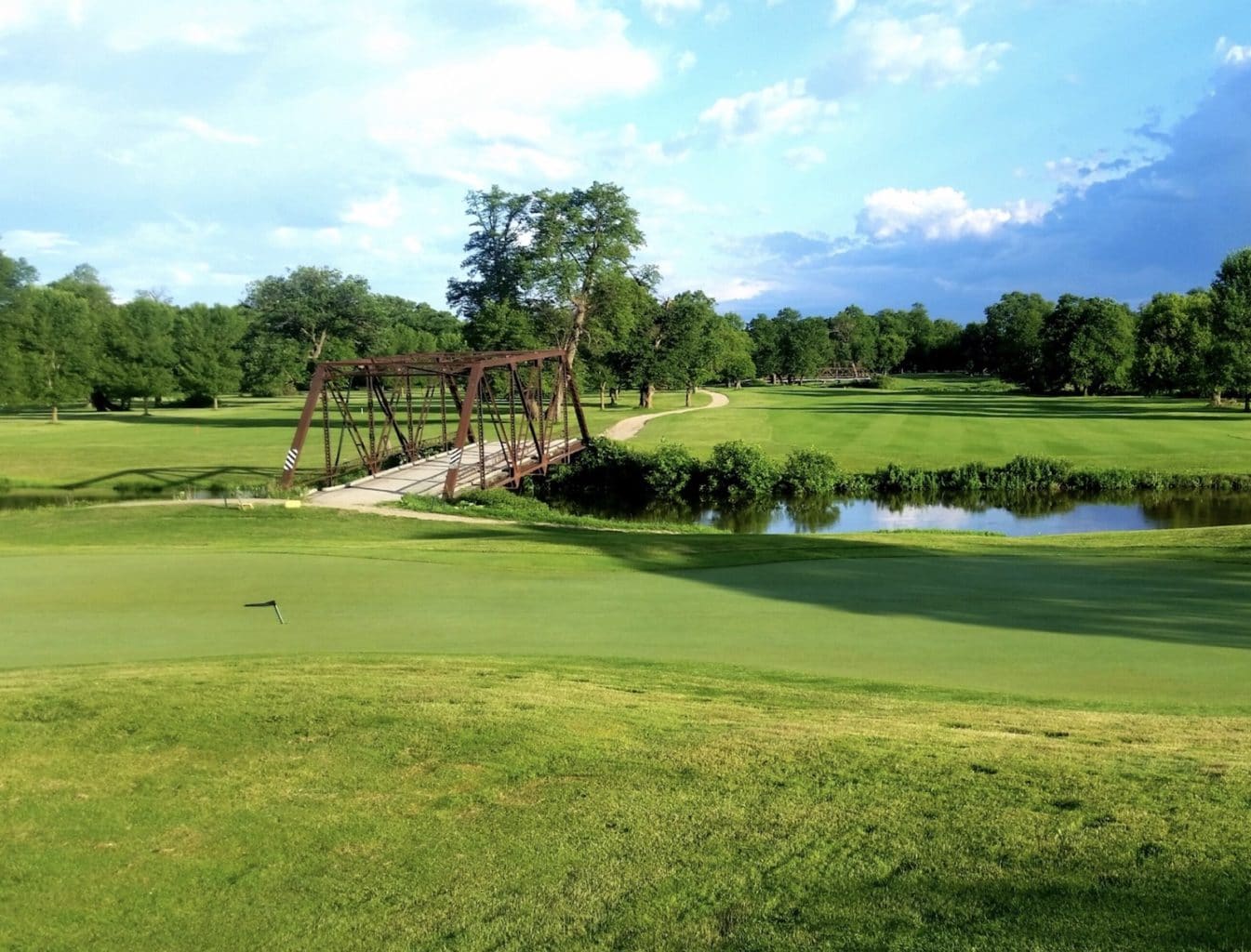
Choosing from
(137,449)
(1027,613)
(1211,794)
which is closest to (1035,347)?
(137,449)

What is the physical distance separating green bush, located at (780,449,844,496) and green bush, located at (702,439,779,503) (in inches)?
26.3

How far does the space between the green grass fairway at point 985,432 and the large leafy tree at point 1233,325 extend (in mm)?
2716

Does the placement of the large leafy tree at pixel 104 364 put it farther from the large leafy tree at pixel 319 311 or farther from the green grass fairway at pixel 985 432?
the green grass fairway at pixel 985 432

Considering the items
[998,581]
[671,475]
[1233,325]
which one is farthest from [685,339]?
[998,581]

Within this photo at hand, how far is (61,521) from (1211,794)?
27.5 meters

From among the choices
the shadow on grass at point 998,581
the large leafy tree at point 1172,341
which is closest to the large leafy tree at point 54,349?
the shadow on grass at point 998,581

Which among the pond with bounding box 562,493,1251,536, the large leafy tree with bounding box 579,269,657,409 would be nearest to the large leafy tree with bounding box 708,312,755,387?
the large leafy tree with bounding box 579,269,657,409

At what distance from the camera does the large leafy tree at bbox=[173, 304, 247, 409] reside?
273 ft

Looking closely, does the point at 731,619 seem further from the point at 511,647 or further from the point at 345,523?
the point at 345,523

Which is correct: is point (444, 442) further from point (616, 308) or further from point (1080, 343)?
point (1080, 343)

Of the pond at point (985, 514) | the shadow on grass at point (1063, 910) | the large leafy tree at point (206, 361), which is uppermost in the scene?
the large leafy tree at point (206, 361)

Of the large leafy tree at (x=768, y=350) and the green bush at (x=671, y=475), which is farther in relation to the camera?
the large leafy tree at (x=768, y=350)

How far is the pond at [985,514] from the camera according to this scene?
32844 millimetres

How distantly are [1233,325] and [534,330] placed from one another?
173ft
